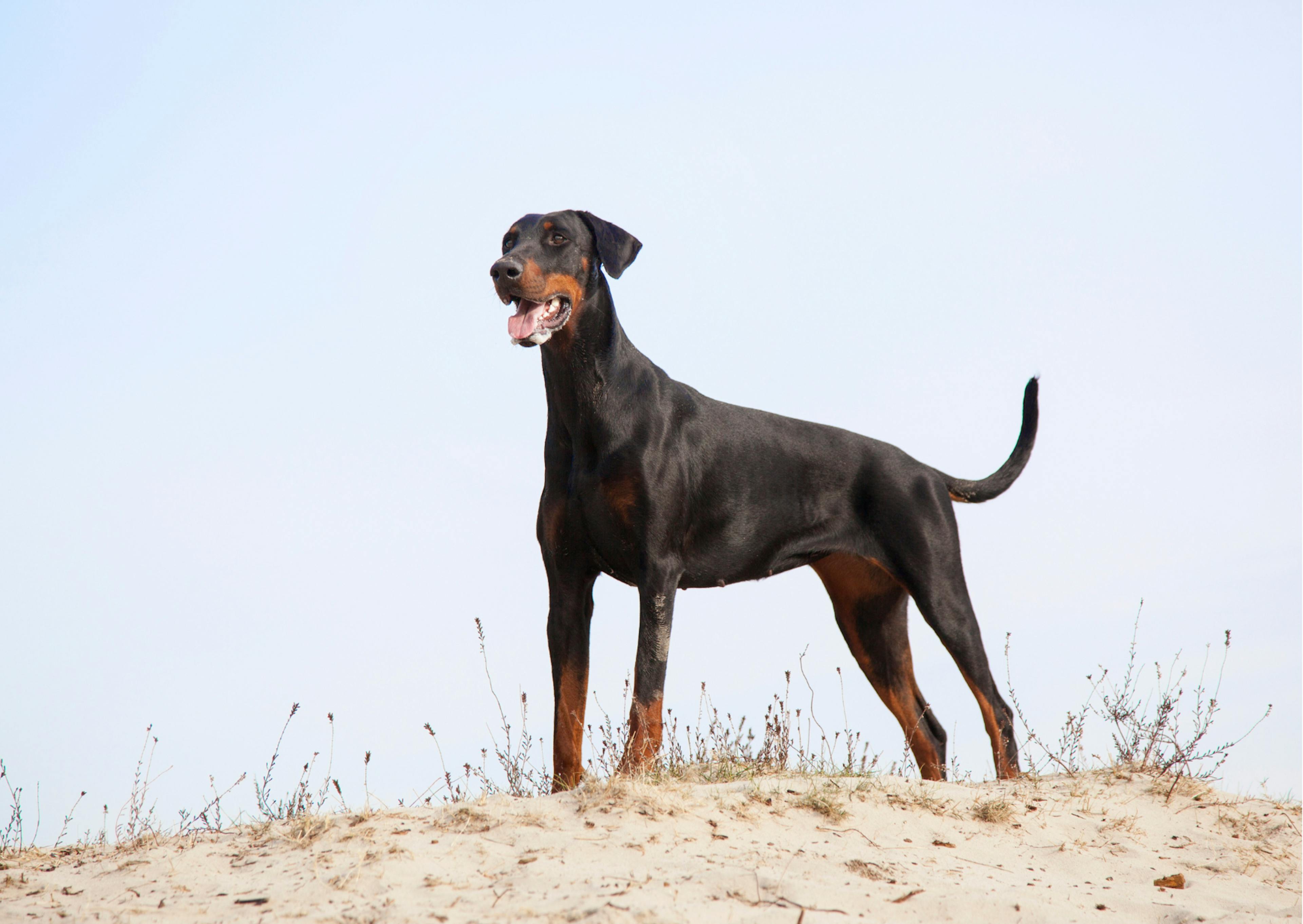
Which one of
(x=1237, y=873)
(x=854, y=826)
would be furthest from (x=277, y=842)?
(x=1237, y=873)

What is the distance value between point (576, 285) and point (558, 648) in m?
1.87

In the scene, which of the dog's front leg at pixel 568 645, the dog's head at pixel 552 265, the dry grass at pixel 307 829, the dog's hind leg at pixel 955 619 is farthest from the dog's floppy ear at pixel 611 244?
the dry grass at pixel 307 829

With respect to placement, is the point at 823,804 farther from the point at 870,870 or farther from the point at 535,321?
the point at 535,321

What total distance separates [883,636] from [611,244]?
3072 millimetres

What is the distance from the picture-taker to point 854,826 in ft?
15.9

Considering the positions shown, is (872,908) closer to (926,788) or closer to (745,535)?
(926,788)

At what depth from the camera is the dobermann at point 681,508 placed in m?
5.54

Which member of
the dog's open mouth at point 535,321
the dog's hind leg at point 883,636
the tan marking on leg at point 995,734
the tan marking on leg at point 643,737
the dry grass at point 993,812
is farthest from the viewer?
the dog's hind leg at point 883,636

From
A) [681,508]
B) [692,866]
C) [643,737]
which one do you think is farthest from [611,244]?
[692,866]

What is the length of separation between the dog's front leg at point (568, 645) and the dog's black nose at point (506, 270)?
1.52 m

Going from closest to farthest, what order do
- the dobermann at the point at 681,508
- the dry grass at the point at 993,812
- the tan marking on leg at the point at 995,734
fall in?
the dry grass at the point at 993,812, the dobermann at the point at 681,508, the tan marking on leg at the point at 995,734

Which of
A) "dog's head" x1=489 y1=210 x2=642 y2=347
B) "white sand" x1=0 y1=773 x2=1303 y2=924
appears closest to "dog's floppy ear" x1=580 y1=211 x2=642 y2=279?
"dog's head" x1=489 y1=210 x2=642 y2=347

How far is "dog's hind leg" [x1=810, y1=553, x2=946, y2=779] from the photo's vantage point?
7008mm

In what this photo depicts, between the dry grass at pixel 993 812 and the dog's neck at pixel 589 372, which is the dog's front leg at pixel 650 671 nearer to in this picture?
the dog's neck at pixel 589 372
